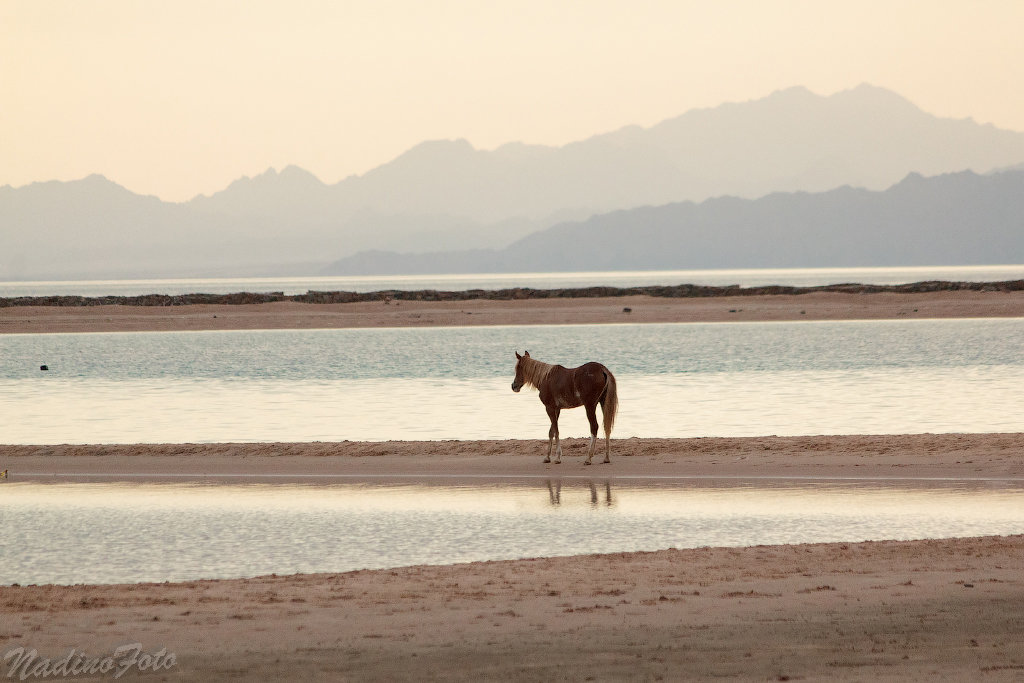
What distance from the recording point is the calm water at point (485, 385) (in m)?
23.9

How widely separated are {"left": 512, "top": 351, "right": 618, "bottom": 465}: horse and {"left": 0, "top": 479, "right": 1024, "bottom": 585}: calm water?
174 cm

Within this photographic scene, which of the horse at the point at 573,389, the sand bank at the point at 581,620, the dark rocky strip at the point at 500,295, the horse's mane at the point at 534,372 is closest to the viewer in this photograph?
the sand bank at the point at 581,620

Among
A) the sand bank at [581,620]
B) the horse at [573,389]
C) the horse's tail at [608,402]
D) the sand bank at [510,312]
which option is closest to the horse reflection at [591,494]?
the horse at [573,389]

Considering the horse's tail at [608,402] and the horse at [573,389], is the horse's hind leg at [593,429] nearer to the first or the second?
the horse at [573,389]

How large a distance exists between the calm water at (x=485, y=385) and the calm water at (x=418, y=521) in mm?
6081

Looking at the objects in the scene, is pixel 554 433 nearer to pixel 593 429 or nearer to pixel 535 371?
pixel 593 429

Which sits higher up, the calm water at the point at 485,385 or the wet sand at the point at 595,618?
the wet sand at the point at 595,618

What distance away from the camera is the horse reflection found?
49.4ft

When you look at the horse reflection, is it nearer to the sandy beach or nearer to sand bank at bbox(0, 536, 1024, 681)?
the sandy beach

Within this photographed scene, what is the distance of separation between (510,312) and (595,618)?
67173 millimetres

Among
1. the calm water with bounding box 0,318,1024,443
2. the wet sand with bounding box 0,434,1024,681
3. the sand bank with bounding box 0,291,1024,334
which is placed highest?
the sand bank with bounding box 0,291,1024,334

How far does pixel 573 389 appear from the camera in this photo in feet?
59.4

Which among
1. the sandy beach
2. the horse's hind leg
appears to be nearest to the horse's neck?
the horse's hind leg

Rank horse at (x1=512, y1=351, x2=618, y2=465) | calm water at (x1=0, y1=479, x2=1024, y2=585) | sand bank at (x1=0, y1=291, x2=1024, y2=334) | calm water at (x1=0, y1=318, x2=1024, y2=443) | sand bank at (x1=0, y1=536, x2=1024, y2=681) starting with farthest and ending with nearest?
sand bank at (x1=0, y1=291, x2=1024, y2=334)
calm water at (x1=0, y1=318, x2=1024, y2=443)
horse at (x1=512, y1=351, x2=618, y2=465)
calm water at (x1=0, y1=479, x2=1024, y2=585)
sand bank at (x1=0, y1=536, x2=1024, y2=681)
